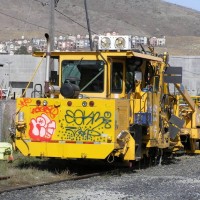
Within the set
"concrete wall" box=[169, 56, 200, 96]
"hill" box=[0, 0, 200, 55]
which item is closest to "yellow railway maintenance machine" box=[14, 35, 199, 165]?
"concrete wall" box=[169, 56, 200, 96]

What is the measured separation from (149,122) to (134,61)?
1462 millimetres

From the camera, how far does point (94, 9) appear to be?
139 m

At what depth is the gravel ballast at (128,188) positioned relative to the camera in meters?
11.1

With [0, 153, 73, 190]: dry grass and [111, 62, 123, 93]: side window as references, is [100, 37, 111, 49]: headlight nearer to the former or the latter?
[111, 62, 123, 93]: side window

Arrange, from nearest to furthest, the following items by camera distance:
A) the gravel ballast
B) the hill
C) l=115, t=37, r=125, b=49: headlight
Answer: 1. the gravel ballast
2. l=115, t=37, r=125, b=49: headlight
3. the hill

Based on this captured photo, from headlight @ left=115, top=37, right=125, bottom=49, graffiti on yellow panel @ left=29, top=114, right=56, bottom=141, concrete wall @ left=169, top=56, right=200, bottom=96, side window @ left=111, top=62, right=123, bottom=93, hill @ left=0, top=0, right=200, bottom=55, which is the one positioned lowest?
graffiti on yellow panel @ left=29, top=114, right=56, bottom=141

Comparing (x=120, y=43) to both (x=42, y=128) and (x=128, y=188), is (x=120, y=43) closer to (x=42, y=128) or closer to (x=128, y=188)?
(x=42, y=128)

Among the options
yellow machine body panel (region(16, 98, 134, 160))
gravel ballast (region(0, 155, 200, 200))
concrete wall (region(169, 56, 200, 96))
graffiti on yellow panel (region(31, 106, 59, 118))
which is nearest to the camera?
gravel ballast (region(0, 155, 200, 200))

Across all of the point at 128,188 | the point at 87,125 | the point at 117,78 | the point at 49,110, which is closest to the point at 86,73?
the point at 117,78

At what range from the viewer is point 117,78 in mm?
14367

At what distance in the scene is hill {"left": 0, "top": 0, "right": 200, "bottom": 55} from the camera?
118m

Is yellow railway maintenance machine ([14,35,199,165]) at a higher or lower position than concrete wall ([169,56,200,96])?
lower

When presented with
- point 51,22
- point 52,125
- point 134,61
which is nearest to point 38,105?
point 52,125

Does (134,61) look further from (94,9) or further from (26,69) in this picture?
(94,9)
